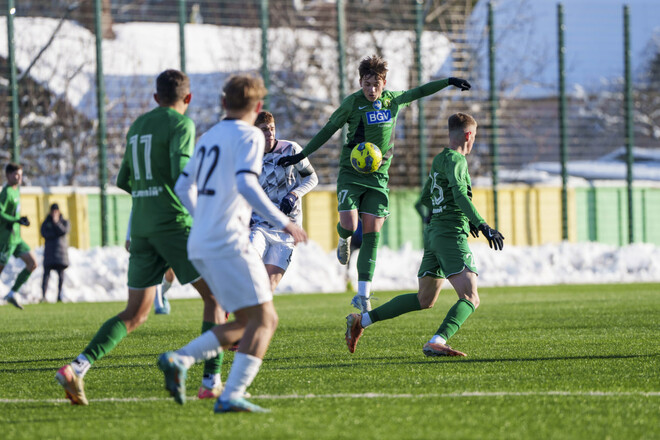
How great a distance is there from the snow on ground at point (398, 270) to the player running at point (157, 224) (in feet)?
43.1

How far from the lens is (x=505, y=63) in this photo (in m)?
28.3

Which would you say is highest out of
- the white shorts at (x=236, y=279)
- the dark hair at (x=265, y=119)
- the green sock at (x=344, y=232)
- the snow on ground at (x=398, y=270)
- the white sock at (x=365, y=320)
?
the dark hair at (x=265, y=119)

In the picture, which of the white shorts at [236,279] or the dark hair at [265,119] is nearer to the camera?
the white shorts at [236,279]

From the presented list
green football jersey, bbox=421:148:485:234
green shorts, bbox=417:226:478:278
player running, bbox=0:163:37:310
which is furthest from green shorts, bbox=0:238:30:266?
green shorts, bbox=417:226:478:278

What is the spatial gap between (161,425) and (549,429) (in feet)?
6.30

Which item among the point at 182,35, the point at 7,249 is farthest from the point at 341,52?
the point at 7,249

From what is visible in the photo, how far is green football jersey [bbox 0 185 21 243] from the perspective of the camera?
16047 millimetres

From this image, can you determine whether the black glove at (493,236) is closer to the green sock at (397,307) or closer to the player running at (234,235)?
the green sock at (397,307)

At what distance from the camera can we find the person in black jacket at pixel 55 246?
1814 cm

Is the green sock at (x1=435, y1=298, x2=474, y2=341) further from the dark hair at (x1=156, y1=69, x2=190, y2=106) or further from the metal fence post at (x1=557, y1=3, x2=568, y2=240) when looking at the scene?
the metal fence post at (x1=557, y1=3, x2=568, y2=240)

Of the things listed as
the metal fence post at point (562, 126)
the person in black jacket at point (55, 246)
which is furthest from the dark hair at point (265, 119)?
the metal fence post at point (562, 126)

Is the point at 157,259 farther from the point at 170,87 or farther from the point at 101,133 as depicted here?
the point at 101,133

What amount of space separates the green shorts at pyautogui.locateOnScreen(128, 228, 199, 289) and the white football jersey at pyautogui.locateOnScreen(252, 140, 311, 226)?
3.34 m

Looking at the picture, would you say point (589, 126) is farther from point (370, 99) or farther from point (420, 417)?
point (420, 417)
